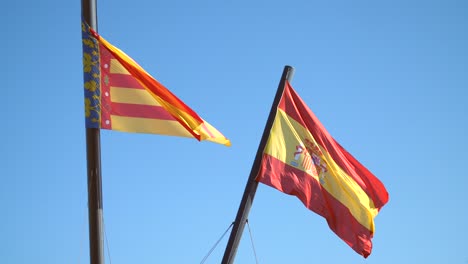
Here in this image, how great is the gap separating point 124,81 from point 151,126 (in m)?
0.92

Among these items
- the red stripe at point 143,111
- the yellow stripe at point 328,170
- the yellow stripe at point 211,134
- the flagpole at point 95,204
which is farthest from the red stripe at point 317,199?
the flagpole at point 95,204

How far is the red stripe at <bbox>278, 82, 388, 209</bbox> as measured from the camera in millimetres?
16688

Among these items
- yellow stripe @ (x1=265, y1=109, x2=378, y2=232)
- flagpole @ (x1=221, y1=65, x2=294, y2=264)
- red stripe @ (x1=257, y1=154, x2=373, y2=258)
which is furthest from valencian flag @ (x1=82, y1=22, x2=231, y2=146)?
yellow stripe @ (x1=265, y1=109, x2=378, y2=232)

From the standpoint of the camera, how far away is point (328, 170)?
666 inches

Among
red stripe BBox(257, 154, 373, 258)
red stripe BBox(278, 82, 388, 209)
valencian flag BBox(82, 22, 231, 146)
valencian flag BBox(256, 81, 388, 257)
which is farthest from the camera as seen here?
red stripe BBox(278, 82, 388, 209)

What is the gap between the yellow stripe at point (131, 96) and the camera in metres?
14.0

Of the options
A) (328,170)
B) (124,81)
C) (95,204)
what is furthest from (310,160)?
(95,204)

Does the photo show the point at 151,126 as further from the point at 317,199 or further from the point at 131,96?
the point at 317,199

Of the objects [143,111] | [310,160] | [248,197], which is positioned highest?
[143,111]

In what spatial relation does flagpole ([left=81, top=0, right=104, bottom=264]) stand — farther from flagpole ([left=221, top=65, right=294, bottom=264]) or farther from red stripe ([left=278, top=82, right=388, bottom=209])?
red stripe ([left=278, top=82, right=388, bottom=209])

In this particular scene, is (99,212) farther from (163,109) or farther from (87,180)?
(163,109)

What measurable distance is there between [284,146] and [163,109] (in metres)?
3.04

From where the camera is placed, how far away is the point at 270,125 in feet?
53.2

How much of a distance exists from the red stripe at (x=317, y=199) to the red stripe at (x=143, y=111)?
95.1 inches
